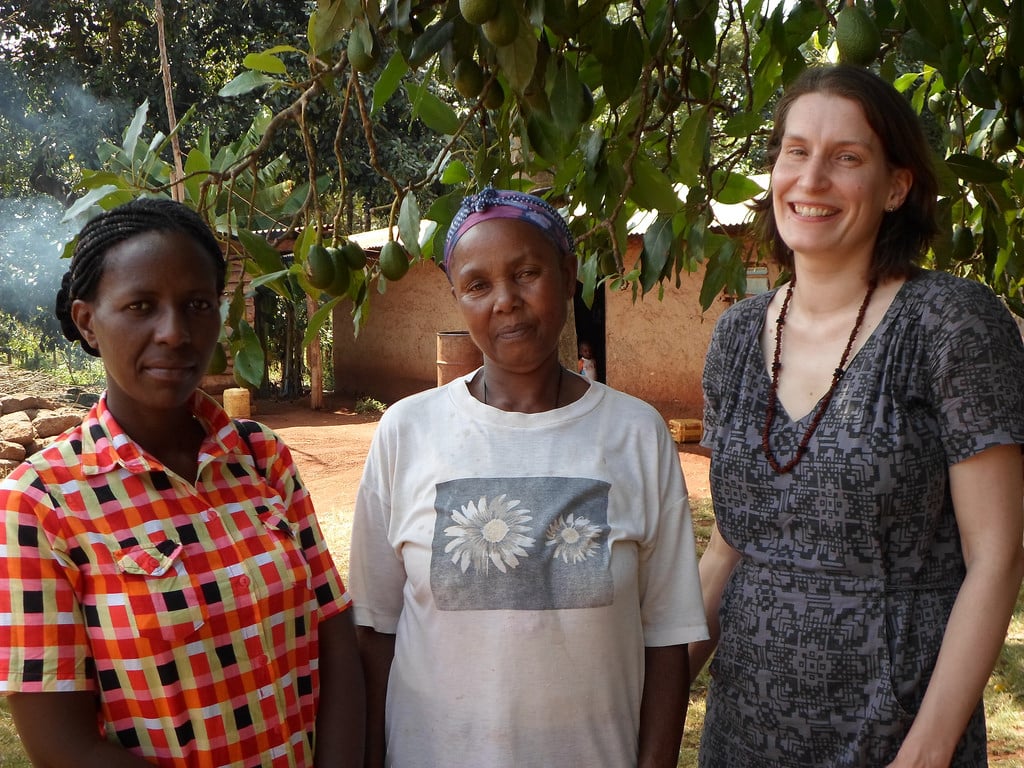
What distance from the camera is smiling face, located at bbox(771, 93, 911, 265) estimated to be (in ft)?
5.64

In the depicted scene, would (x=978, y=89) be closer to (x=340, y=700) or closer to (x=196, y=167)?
(x=196, y=167)

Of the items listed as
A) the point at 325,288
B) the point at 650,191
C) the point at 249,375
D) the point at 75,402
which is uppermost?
the point at 650,191

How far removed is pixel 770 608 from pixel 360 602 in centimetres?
69

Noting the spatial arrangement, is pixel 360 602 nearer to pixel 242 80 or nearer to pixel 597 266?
pixel 242 80

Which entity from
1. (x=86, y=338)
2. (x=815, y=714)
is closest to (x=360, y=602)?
(x=86, y=338)

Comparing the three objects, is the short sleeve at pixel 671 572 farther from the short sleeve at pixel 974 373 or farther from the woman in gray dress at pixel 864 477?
the short sleeve at pixel 974 373

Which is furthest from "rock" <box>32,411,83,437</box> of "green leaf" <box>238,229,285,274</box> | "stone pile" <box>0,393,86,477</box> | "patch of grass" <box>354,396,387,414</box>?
"green leaf" <box>238,229,285,274</box>

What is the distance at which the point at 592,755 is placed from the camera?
5.27ft

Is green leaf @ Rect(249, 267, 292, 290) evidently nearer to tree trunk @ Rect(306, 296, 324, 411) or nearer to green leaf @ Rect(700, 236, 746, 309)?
green leaf @ Rect(700, 236, 746, 309)

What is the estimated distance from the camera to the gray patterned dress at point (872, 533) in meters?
1.62

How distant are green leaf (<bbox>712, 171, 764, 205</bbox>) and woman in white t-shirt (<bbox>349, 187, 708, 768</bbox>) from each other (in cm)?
Result: 80

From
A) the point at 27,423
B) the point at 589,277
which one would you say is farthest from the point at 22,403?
the point at 589,277

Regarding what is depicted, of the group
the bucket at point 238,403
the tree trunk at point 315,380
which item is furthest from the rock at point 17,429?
the tree trunk at point 315,380

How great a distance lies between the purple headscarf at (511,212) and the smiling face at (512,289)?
0.01 m
